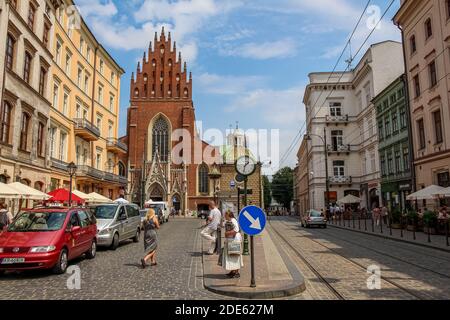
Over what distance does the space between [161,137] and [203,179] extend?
932cm

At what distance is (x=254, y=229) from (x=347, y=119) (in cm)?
4264

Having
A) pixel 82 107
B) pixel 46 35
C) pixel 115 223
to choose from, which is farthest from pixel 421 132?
pixel 82 107

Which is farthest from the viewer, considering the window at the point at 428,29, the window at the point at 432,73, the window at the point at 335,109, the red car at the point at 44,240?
the window at the point at 335,109

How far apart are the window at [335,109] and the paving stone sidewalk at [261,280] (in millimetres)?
39813

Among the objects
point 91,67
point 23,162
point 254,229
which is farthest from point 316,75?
point 254,229

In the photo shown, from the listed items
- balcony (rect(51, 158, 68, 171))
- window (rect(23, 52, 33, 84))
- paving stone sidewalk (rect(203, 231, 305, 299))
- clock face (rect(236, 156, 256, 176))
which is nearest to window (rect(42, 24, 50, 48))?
window (rect(23, 52, 33, 84))

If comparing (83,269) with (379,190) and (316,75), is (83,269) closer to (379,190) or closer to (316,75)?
(379,190)

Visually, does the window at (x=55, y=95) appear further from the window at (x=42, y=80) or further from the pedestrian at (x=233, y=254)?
the pedestrian at (x=233, y=254)

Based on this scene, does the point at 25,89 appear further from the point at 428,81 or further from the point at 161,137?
the point at 161,137

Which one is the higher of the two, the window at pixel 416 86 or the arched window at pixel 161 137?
the arched window at pixel 161 137

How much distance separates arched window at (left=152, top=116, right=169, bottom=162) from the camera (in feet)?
191

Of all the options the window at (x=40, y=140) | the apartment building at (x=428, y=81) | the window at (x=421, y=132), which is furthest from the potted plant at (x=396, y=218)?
the window at (x=40, y=140)

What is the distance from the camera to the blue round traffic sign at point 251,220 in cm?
777
